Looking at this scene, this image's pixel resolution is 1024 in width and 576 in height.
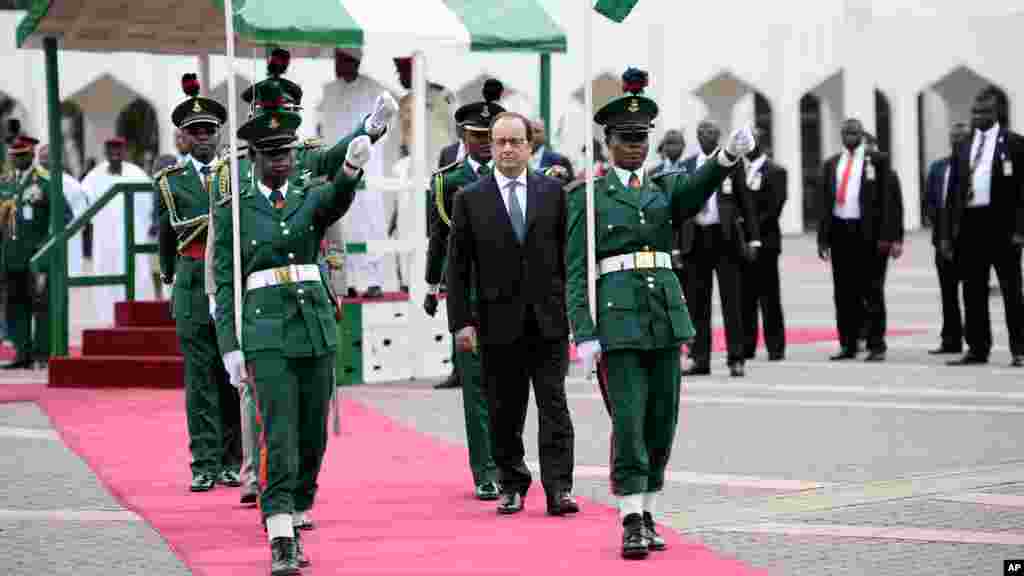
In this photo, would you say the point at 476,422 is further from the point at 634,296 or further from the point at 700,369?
the point at 700,369

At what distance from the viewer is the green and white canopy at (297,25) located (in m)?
Answer: 15.0

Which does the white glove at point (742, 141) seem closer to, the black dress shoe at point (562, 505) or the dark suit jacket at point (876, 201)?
the black dress shoe at point (562, 505)

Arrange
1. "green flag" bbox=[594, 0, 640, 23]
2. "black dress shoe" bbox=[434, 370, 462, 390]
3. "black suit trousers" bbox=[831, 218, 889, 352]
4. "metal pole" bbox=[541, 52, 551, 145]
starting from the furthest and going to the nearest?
"metal pole" bbox=[541, 52, 551, 145]
"black suit trousers" bbox=[831, 218, 889, 352]
"black dress shoe" bbox=[434, 370, 462, 390]
"green flag" bbox=[594, 0, 640, 23]

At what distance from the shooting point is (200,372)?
10.6 m

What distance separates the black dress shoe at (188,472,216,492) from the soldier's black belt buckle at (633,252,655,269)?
10.7ft

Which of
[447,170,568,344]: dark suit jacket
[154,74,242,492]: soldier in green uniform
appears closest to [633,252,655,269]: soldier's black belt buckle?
[447,170,568,344]: dark suit jacket

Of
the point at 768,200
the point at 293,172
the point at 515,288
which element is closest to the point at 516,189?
the point at 515,288

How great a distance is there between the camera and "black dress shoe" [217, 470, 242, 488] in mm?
10648

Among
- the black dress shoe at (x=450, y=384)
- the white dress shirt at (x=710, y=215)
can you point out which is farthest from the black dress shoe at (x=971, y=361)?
the black dress shoe at (x=450, y=384)

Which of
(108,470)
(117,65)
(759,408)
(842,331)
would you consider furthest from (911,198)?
(108,470)

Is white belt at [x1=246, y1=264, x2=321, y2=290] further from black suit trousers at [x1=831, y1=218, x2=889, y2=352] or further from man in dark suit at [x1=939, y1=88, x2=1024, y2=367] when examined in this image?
black suit trousers at [x1=831, y1=218, x2=889, y2=352]

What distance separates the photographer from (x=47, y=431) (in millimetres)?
13289

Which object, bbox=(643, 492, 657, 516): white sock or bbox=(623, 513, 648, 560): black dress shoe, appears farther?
bbox=(643, 492, 657, 516): white sock

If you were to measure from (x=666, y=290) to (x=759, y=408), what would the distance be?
18.4 feet
